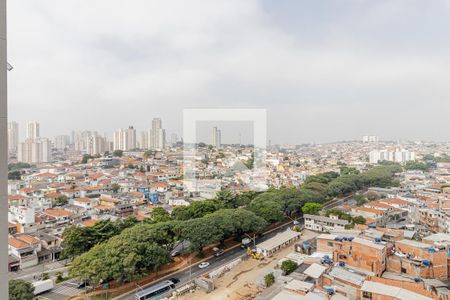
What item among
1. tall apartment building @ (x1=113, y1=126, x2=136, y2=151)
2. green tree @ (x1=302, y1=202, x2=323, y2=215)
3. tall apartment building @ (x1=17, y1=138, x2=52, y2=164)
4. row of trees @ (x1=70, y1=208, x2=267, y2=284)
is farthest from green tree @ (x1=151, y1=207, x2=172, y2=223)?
tall apartment building @ (x1=113, y1=126, x2=136, y2=151)

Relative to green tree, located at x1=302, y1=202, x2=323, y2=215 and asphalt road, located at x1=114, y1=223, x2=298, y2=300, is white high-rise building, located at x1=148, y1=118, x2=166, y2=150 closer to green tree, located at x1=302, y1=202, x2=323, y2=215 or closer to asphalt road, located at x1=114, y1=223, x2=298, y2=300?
green tree, located at x1=302, y1=202, x2=323, y2=215

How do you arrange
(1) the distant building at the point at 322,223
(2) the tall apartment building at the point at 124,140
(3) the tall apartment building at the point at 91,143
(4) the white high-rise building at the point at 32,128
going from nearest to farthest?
1. (4) the white high-rise building at the point at 32,128
2. (1) the distant building at the point at 322,223
3. (2) the tall apartment building at the point at 124,140
4. (3) the tall apartment building at the point at 91,143

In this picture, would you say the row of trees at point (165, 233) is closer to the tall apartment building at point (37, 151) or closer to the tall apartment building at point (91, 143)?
the tall apartment building at point (37, 151)

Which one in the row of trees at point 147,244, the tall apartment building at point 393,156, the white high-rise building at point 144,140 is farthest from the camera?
the tall apartment building at point 393,156

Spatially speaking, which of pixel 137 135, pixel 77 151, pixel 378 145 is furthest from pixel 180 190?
pixel 378 145

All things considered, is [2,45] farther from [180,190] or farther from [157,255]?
[180,190]

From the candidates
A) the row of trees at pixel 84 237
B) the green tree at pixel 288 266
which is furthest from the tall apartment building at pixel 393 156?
the row of trees at pixel 84 237
